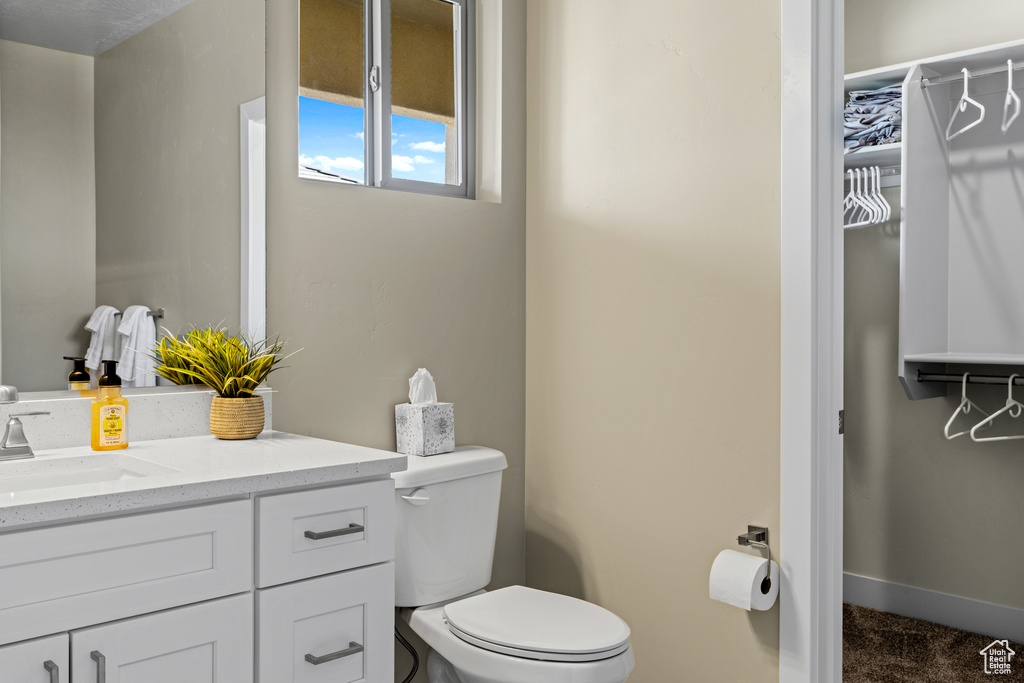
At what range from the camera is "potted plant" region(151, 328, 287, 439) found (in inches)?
65.9

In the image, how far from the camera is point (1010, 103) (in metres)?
2.65

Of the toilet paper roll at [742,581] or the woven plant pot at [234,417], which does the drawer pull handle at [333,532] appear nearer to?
the woven plant pot at [234,417]

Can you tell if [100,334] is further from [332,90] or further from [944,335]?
[944,335]

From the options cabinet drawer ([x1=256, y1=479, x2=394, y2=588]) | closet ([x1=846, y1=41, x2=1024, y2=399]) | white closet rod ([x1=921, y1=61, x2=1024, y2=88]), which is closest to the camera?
cabinet drawer ([x1=256, y1=479, x2=394, y2=588])

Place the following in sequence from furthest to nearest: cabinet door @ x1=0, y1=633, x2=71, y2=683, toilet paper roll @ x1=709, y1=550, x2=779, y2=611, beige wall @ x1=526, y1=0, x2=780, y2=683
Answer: beige wall @ x1=526, y1=0, x2=780, y2=683 < toilet paper roll @ x1=709, y1=550, x2=779, y2=611 < cabinet door @ x1=0, y1=633, x2=71, y2=683

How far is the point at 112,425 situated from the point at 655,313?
130 centimetres

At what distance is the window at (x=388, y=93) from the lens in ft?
6.69

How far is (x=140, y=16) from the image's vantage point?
165 cm

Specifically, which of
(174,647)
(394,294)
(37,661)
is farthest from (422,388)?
(37,661)

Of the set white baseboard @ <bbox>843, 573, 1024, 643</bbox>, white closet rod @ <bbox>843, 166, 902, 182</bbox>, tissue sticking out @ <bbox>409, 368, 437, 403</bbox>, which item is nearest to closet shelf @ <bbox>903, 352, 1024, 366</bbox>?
white closet rod @ <bbox>843, 166, 902, 182</bbox>

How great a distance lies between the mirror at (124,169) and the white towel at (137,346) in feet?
0.09

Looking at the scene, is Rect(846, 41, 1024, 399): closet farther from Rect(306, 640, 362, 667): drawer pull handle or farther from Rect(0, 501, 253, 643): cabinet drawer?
Rect(0, 501, 253, 643): cabinet drawer

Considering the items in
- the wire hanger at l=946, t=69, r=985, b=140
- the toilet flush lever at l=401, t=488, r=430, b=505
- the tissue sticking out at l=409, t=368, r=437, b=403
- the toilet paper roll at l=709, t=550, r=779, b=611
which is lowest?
the toilet paper roll at l=709, t=550, r=779, b=611

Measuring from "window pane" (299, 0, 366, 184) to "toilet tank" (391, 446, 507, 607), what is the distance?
2.63ft
